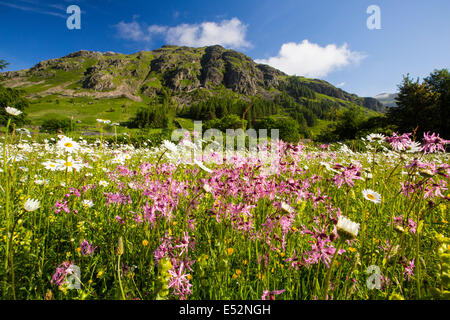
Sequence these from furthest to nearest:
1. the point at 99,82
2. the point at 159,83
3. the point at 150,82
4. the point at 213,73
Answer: the point at 213,73 < the point at 159,83 < the point at 150,82 < the point at 99,82

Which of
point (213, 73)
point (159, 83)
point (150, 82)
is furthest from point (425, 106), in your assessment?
point (150, 82)

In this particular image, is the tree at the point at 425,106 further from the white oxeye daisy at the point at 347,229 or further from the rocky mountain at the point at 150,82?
the rocky mountain at the point at 150,82

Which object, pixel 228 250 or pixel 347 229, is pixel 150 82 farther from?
pixel 347 229

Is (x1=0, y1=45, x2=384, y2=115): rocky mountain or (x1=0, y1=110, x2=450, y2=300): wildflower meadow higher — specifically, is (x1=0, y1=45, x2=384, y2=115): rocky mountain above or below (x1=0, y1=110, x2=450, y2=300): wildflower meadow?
above

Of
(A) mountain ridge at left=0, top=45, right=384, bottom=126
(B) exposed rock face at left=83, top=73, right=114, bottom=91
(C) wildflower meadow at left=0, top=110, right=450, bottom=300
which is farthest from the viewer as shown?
(B) exposed rock face at left=83, top=73, right=114, bottom=91

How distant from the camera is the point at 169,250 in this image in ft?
5.30

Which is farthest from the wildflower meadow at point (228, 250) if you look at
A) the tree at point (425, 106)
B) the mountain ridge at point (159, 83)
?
the mountain ridge at point (159, 83)

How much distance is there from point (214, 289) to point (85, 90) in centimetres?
19567

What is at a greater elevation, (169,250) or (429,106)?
(429,106)

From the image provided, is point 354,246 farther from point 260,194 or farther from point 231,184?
point 231,184

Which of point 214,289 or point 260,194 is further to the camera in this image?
point 260,194

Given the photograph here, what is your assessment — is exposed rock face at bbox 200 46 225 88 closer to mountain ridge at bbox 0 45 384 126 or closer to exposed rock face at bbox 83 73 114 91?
mountain ridge at bbox 0 45 384 126

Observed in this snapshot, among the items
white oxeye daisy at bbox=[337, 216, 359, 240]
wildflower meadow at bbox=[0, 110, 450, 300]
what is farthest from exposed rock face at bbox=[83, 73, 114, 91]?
white oxeye daisy at bbox=[337, 216, 359, 240]
